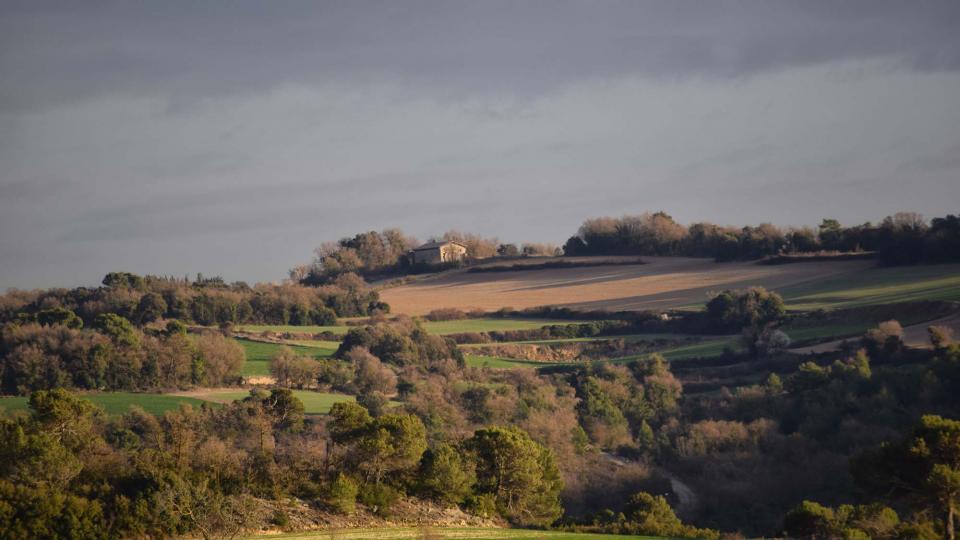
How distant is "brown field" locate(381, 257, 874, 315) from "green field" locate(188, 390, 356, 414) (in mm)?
26217

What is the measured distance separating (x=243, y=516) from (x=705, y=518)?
20315mm

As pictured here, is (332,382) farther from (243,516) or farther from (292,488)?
(243,516)

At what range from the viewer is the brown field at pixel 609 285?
2923 inches

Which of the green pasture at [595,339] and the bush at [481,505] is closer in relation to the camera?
the bush at [481,505]

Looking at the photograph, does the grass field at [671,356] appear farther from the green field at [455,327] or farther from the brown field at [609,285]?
the brown field at [609,285]

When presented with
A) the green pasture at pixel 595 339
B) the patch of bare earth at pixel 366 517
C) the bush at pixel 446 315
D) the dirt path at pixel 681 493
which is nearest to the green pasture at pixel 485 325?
the bush at pixel 446 315

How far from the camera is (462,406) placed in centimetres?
5194

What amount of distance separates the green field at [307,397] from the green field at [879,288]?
95.0 feet

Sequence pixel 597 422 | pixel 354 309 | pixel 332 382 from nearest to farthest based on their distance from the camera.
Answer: pixel 597 422 → pixel 332 382 → pixel 354 309

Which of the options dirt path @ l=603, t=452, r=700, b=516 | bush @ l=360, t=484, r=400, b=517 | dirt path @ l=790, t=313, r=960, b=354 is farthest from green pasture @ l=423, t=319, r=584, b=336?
bush @ l=360, t=484, r=400, b=517

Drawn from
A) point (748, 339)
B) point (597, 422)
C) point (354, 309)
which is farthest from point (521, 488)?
point (354, 309)

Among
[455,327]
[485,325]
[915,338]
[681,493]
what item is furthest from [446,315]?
[681,493]

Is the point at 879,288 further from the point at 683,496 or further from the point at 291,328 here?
the point at 291,328

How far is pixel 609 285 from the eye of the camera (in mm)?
81688
